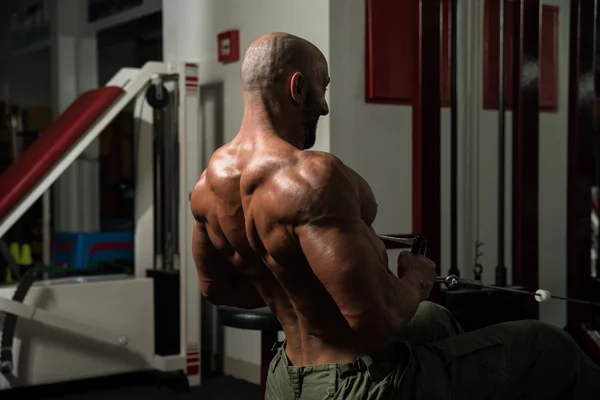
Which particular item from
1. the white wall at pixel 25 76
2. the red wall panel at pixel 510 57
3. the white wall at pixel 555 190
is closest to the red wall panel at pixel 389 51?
the red wall panel at pixel 510 57

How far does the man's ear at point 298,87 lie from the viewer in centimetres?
185

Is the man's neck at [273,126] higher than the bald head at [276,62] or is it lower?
lower

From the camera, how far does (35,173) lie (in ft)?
12.6

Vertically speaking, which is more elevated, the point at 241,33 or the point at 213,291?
the point at 241,33

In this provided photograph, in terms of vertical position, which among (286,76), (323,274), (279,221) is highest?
(286,76)

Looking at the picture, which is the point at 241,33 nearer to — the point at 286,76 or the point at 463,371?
the point at 286,76

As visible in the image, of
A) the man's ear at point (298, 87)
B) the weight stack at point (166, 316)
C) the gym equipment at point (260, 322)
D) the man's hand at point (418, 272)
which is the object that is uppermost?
the man's ear at point (298, 87)

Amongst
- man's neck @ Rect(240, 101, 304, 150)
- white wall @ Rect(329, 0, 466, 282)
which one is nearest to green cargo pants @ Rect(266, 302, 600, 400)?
man's neck @ Rect(240, 101, 304, 150)

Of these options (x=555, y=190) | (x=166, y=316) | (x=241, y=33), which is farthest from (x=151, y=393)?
(x=555, y=190)

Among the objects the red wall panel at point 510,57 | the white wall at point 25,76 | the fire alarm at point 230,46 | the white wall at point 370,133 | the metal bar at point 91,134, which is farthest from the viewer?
the white wall at point 25,76

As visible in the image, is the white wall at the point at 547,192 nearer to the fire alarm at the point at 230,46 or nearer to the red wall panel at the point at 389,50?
the red wall panel at the point at 389,50

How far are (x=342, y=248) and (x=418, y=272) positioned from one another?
10.6 inches

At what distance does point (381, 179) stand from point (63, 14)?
3.51 meters

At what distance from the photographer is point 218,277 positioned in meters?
2.13
